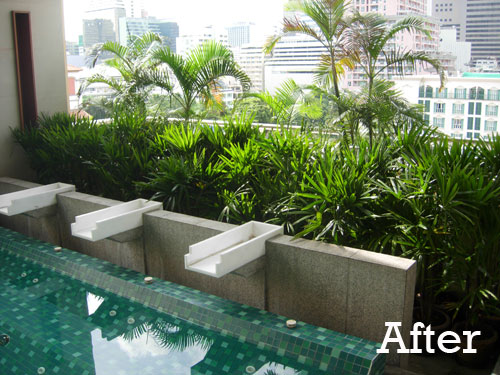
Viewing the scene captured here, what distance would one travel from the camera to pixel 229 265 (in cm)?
362

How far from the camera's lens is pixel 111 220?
4422 mm

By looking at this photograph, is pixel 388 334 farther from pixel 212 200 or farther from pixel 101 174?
pixel 101 174

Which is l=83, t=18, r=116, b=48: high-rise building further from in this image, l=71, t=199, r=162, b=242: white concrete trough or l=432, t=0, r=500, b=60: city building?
l=71, t=199, r=162, b=242: white concrete trough

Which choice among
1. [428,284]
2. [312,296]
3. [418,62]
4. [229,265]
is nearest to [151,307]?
[229,265]

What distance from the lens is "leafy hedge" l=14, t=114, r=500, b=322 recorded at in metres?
3.48

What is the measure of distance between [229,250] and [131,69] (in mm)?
6060

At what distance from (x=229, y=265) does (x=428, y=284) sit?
1400 mm

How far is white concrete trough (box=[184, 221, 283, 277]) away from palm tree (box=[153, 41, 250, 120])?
3.84m

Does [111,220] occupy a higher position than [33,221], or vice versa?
[111,220]

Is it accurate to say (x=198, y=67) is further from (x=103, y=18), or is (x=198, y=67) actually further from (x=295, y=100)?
(x=103, y=18)


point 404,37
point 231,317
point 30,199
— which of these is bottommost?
point 231,317

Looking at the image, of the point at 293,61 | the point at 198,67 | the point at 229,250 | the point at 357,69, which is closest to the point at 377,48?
the point at 357,69

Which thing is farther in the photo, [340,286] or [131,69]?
[131,69]

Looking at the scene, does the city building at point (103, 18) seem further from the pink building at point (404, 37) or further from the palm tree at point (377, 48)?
the palm tree at point (377, 48)
